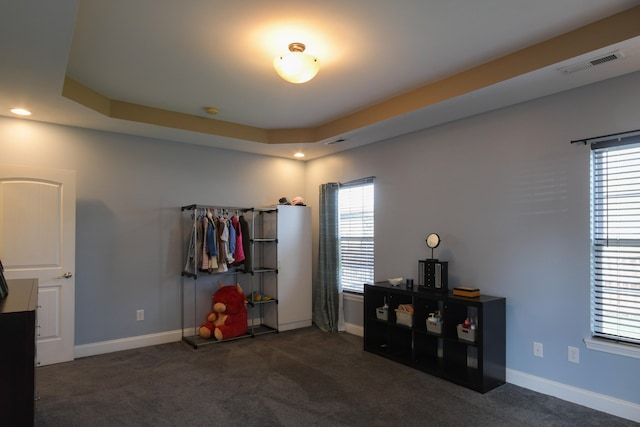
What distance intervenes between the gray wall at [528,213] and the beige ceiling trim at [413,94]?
0.62m

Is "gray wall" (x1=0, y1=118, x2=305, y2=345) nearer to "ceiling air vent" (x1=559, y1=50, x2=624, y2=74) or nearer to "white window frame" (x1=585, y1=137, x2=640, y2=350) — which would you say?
"ceiling air vent" (x1=559, y1=50, x2=624, y2=74)

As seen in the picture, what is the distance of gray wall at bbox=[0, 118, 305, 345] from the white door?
0.83 feet

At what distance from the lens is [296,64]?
9.18 ft

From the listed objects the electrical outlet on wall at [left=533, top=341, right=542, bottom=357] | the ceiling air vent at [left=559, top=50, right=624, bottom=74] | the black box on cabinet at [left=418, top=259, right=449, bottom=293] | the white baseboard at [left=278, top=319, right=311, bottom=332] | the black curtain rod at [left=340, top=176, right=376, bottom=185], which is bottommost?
the white baseboard at [left=278, top=319, right=311, bottom=332]

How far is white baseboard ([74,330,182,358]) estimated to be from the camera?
4.17 meters

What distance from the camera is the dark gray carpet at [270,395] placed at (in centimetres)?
282

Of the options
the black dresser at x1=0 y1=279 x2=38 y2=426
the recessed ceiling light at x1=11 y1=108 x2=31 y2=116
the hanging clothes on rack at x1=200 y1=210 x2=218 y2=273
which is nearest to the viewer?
the black dresser at x1=0 y1=279 x2=38 y2=426

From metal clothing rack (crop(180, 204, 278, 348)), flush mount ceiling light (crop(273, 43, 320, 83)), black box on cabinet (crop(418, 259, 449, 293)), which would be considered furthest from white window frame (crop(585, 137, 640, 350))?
metal clothing rack (crop(180, 204, 278, 348))

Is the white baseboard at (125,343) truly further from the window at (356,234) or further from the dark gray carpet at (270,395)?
the window at (356,234)

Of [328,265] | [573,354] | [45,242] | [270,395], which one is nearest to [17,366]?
[270,395]

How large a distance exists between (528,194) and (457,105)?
1020 millimetres

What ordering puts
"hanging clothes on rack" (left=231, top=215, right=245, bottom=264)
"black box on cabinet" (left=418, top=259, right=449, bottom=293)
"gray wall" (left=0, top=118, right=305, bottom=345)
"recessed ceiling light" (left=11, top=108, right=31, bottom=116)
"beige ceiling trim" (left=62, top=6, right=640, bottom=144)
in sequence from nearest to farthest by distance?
"beige ceiling trim" (left=62, top=6, right=640, bottom=144)
"recessed ceiling light" (left=11, top=108, right=31, bottom=116)
"black box on cabinet" (left=418, top=259, right=449, bottom=293)
"gray wall" (left=0, top=118, right=305, bottom=345)
"hanging clothes on rack" (left=231, top=215, right=245, bottom=264)

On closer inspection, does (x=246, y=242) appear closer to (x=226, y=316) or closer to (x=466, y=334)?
(x=226, y=316)

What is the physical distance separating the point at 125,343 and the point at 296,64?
144 inches
